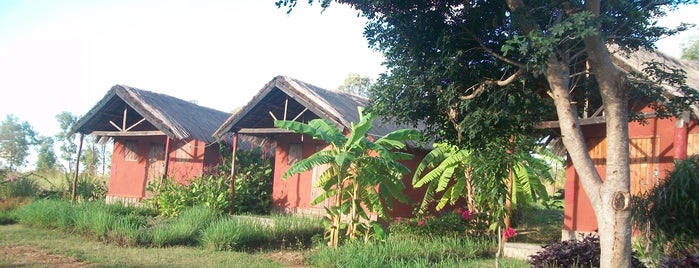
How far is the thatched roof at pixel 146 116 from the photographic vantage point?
50.7 ft

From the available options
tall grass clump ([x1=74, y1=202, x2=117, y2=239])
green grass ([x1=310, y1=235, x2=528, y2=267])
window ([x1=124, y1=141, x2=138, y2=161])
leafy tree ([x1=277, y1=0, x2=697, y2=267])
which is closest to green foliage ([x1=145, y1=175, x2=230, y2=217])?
tall grass clump ([x1=74, y1=202, x2=117, y2=239])

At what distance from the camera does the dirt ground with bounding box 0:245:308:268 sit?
830 centimetres

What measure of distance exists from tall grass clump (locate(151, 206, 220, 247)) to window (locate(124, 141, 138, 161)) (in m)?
7.12

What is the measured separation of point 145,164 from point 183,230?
7932 mm

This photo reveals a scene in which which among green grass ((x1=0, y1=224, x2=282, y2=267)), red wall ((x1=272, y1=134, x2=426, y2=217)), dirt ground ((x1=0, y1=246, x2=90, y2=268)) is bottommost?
dirt ground ((x1=0, y1=246, x2=90, y2=268))

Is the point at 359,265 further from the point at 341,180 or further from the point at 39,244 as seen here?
the point at 39,244

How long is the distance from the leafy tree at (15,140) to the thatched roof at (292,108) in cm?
3344

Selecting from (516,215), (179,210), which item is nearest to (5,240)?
(179,210)

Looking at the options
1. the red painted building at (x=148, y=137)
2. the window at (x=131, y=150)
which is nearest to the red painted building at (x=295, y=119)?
the red painted building at (x=148, y=137)

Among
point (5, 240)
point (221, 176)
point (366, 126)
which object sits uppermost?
point (366, 126)

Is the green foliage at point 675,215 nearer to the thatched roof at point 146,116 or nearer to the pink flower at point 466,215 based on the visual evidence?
the pink flower at point 466,215

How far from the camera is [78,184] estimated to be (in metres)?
18.0

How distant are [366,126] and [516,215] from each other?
5.93m

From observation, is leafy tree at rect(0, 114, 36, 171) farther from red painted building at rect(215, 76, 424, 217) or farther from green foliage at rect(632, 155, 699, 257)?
green foliage at rect(632, 155, 699, 257)
